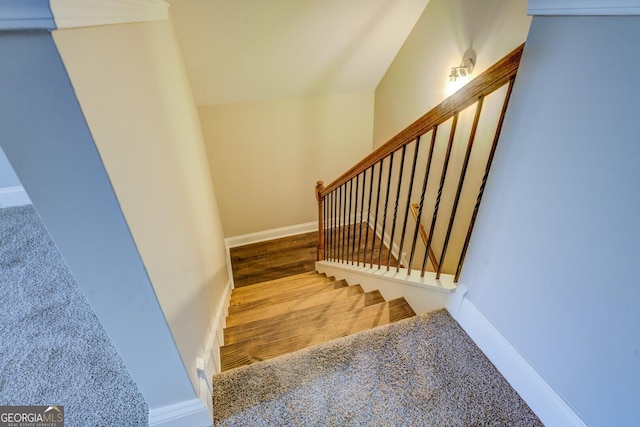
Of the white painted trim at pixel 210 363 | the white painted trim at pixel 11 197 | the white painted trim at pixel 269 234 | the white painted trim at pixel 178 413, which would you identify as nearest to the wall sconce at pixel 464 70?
the white painted trim at pixel 210 363

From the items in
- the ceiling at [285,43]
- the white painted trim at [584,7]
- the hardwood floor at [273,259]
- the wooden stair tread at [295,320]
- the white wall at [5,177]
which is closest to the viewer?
the white painted trim at [584,7]

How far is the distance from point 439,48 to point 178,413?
2.82m

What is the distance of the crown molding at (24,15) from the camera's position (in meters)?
0.48

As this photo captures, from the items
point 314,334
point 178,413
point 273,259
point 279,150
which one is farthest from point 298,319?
point 279,150

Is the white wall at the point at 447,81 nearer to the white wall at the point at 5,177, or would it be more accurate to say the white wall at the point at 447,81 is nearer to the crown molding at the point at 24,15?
the crown molding at the point at 24,15

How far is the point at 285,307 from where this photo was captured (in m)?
2.19

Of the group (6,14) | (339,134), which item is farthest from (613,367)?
(339,134)

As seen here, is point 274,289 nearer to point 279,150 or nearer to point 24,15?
point 279,150

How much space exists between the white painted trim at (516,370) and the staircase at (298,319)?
39cm

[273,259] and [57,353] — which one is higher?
[57,353]

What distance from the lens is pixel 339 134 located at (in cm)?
370

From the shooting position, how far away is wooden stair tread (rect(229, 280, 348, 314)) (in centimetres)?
237

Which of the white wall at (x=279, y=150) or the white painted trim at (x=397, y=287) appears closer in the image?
the white painted trim at (x=397, y=287)

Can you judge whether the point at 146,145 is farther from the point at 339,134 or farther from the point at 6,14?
the point at 339,134
